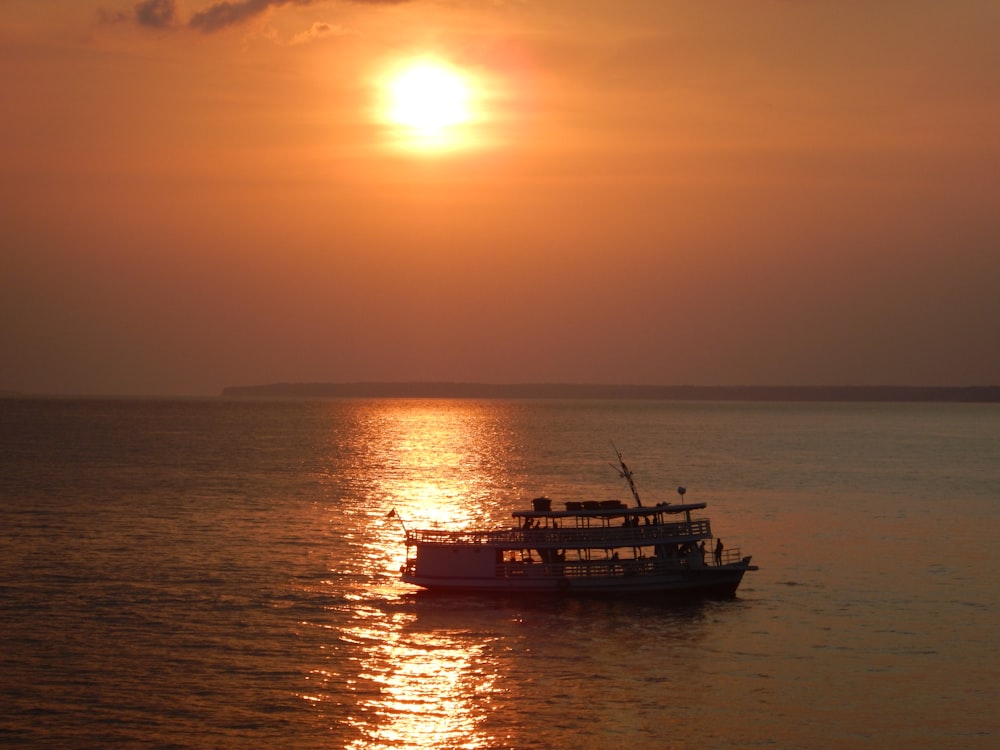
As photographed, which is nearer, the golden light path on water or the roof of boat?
the golden light path on water

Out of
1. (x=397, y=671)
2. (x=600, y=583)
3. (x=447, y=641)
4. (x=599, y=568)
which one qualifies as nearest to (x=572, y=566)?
(x=599, y=568)

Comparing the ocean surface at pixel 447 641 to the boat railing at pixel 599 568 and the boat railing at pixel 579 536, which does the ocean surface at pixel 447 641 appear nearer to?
the boat railing at pixel 599 568

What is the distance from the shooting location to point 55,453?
177250mm

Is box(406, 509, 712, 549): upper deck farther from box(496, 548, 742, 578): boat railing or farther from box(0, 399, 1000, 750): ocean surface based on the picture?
box(0, 399, 1000, 750): ocean surface

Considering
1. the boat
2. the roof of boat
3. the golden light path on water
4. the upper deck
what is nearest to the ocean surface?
the golden light path on water

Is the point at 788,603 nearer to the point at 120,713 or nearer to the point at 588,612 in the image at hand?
the point at 588,612

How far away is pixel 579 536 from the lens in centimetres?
6700

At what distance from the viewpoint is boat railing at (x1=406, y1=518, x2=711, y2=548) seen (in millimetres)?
66250

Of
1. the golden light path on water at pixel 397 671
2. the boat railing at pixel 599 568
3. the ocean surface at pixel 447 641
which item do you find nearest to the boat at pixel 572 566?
the boat railing at pixel 599 568

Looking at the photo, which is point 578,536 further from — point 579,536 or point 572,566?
point 572,566

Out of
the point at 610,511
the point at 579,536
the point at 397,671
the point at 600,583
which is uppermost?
the point at 610,511

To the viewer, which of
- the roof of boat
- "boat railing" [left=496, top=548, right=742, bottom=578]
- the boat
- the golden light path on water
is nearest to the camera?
the golden light path on water

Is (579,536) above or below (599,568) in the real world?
above

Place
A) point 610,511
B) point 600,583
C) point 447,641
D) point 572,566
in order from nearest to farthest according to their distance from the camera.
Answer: point 447,641 → point 600,583 → point 610,511 → point 572,566
